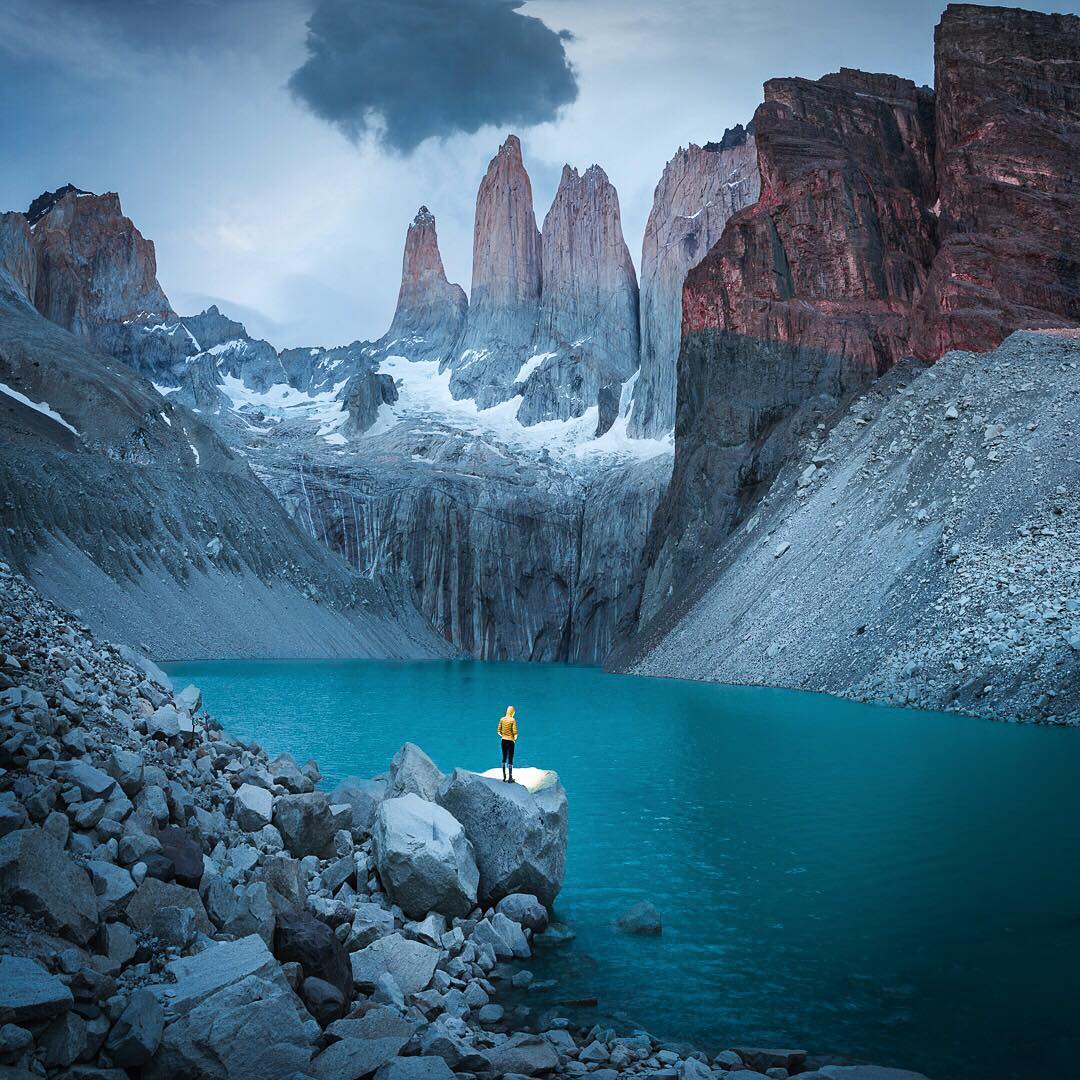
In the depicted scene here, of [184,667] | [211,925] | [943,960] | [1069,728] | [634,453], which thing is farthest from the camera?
[634,453]

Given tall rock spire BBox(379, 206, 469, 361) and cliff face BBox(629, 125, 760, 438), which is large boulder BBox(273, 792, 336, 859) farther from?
tall rock spire BBox(379, 206, 469, 361)

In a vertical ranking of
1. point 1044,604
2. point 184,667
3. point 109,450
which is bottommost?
point 184,667

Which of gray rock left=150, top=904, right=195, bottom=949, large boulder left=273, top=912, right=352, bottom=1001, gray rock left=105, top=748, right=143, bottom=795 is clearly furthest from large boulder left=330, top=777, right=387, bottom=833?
gray rock left=150, top=904, right=195, bottom=949

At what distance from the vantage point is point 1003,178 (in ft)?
205

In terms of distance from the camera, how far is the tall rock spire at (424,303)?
570 ft

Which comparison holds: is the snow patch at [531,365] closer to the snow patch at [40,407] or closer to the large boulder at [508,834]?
the snow patch at [40,407]

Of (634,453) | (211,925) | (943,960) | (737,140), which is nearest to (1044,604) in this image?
(943,960)

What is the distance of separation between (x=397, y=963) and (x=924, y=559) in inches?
1360

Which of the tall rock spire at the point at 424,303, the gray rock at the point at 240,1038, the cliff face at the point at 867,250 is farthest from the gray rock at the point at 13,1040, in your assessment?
the tall rock spire at the point at 424,303

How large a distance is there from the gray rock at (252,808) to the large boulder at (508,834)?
2.27 metres

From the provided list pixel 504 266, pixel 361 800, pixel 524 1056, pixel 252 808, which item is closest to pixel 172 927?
pixel 524 1056

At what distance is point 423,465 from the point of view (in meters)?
124

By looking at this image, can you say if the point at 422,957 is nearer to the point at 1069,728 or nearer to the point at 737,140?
the point at 1069,728

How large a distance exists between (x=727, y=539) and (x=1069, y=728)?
40.0 meters
